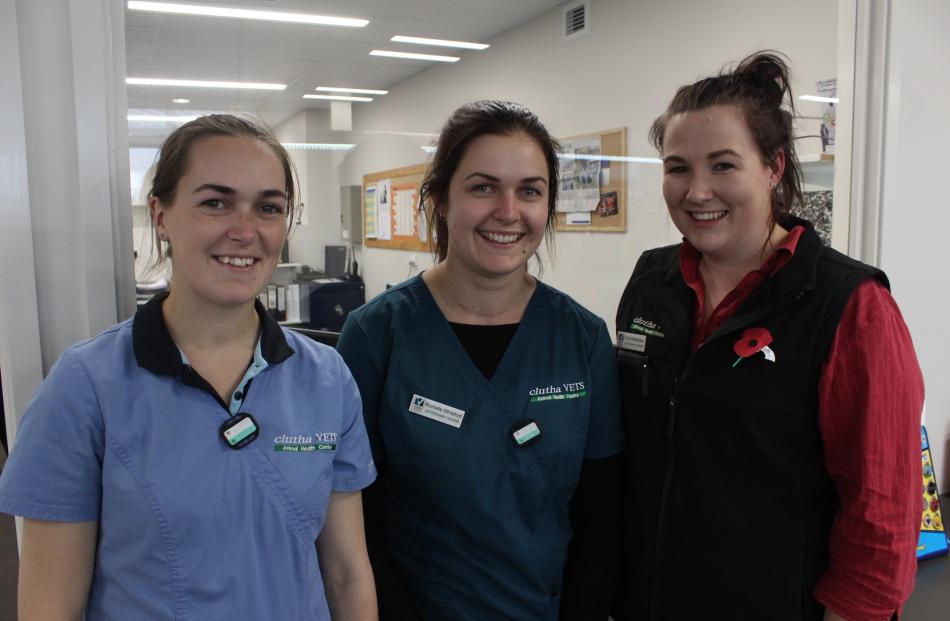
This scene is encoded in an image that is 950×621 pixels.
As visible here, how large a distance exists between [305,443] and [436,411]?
30 cm

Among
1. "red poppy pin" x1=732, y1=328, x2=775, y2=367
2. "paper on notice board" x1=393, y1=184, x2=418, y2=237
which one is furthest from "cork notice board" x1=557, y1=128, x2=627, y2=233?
"red poppy pin" x1=732, y1=328, x2=775, y2=367

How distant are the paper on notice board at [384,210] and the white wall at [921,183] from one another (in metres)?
2.29

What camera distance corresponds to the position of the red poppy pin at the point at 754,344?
44.9 inches

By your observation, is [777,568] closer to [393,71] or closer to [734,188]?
[734,188]

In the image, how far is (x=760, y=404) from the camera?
3.76 ft

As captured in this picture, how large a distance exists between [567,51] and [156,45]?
6.93 feet

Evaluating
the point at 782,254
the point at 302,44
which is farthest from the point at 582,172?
the point at 782,254

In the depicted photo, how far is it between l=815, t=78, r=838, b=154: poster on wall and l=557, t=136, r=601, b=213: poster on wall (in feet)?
4.04

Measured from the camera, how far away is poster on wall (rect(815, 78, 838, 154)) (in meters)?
2.33

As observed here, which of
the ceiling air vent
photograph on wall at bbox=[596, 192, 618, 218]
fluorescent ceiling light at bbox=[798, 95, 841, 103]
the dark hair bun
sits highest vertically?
the ceiling air vent

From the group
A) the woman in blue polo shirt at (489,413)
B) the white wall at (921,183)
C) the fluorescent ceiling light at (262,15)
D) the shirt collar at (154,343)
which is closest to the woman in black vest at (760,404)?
the woman in blue polo shirt at (489,413)

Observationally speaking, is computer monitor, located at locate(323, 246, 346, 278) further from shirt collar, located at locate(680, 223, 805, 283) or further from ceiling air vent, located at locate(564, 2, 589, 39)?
shirt collar, located at locate(680, 223, 805, 283)

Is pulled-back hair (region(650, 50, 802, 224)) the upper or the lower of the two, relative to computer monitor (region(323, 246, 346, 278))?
upper

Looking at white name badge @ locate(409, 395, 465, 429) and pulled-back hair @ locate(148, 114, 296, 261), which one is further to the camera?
white name badge @ locate(409, 395, 465, 429)
